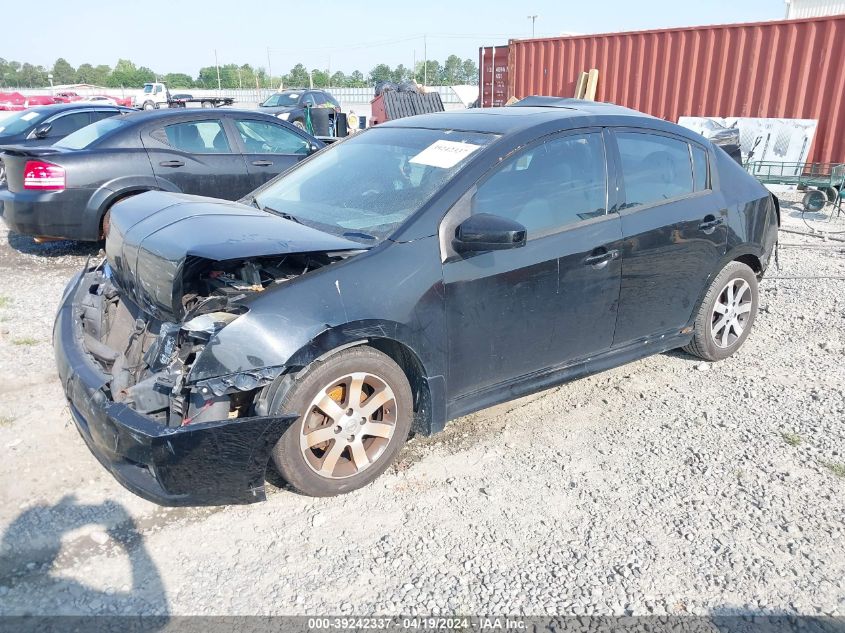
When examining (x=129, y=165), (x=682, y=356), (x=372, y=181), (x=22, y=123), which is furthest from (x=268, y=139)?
(x=22, y=123)

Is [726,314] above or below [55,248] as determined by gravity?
above

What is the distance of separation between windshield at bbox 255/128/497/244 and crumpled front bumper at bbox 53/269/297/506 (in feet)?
3.54

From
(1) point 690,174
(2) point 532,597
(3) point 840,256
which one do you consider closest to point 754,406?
(1) point 690,174

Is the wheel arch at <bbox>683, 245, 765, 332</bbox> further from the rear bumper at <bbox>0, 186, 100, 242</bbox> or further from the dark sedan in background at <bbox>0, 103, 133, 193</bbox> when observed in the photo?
the dark sedan in background at <bbox>0, 103, 133, 193</bbox>

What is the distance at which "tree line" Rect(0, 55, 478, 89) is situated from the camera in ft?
267

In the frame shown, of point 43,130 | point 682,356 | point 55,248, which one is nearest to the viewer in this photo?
point 682,356

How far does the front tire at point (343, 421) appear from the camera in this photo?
2885 mm

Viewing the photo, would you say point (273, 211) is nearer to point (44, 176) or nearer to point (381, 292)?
point (381, 292)

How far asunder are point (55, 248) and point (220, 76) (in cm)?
8714

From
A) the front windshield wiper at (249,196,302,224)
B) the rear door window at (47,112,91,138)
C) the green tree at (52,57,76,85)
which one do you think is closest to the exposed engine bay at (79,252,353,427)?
the front windshield wiper at (249,196,302,224)

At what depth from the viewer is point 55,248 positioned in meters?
7.95

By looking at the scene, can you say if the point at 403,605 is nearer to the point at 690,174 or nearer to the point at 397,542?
the point at 397,542

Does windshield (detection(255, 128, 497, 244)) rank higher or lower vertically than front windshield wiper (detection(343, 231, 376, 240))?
higher

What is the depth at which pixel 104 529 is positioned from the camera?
9.49 ft
